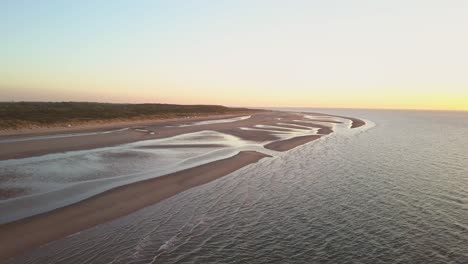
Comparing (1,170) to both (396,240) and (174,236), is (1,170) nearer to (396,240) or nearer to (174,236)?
(174,236)

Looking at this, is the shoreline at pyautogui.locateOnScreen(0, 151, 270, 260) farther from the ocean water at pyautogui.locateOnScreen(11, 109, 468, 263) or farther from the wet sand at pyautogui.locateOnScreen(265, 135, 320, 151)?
the wet sand at pyautogui.locateOnScreen(265, 135, 320, 151)

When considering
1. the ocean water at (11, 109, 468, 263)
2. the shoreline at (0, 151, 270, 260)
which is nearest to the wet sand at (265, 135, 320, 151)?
the ocean water at (11, 109, 468, 263)

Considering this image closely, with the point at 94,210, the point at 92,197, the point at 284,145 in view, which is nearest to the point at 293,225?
the point at 94,210

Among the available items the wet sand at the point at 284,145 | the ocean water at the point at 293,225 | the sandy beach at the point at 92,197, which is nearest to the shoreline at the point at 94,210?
the sandy beach at the point at 92,197

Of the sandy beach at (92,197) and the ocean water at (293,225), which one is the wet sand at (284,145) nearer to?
the sandy beach at (92,197)

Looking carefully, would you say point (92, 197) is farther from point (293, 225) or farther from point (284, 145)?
point (284, 145)

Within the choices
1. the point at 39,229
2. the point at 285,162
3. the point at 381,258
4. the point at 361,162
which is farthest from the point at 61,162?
the point at 361,162
